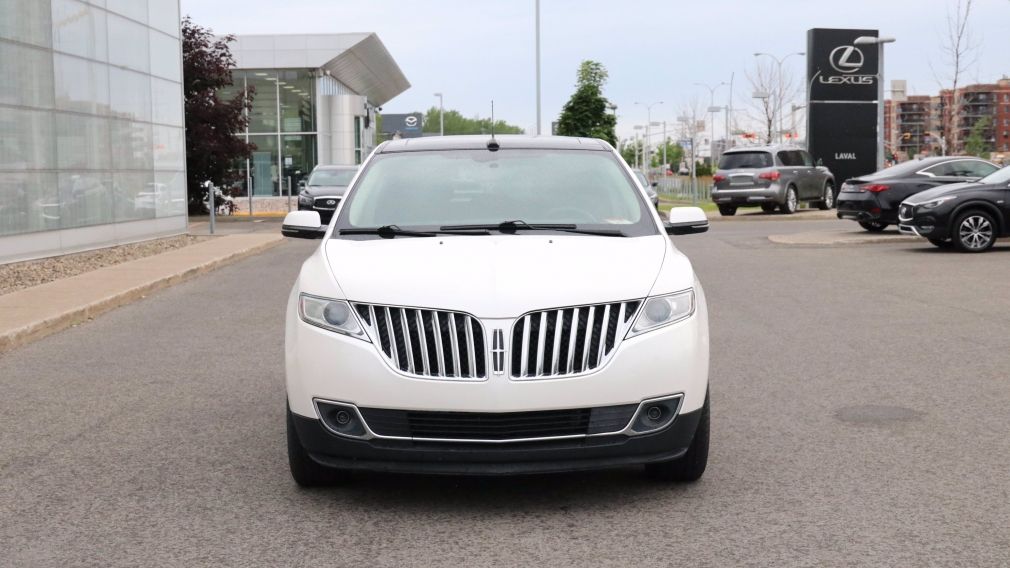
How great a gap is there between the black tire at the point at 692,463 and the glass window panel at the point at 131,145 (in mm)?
19552

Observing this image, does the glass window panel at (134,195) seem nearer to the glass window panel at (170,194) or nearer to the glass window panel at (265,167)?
the glass window panel at (170,194)

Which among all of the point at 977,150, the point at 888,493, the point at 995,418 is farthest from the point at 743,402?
the point at 977,150

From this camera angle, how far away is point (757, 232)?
2564cm

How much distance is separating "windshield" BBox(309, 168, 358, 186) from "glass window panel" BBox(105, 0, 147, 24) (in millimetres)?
6129

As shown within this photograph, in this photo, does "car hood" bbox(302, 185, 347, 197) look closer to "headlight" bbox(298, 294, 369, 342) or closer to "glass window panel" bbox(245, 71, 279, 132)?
"headlight" bbox(298, 294, 369, 342)

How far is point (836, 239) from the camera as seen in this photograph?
21812mm

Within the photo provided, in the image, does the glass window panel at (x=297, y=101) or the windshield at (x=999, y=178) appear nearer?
the windshield at (x=999, y=178)

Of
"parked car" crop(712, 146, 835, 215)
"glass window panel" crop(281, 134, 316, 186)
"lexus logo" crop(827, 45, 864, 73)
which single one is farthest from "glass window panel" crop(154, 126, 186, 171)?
"glass window panel" crop(281, 134, 316, 186)

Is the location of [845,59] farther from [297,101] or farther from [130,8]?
[297,101]

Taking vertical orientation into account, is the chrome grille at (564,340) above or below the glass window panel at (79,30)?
below

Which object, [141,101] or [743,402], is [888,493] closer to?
[743,402]

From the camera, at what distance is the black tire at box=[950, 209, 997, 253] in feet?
60.1

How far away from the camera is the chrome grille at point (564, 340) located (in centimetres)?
468

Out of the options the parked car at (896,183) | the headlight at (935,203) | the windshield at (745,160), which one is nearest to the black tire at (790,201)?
the windshield at (745,160)
